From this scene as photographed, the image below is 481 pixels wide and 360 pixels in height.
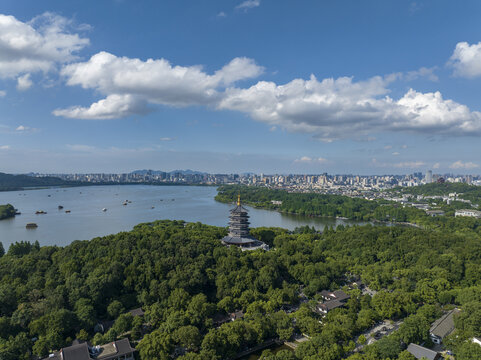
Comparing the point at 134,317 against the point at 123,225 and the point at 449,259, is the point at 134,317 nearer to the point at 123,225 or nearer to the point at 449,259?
the point at 449,259

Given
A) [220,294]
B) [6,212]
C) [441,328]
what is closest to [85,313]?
[220,294]

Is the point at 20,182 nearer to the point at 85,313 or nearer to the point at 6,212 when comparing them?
the point at 6,212

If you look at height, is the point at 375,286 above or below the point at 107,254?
below

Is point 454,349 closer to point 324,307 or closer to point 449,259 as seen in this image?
point 324,307

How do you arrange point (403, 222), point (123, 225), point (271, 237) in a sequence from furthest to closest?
point (403, 222) → point (123, 225) → point (271, 237)

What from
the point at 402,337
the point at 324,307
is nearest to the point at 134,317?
the point at 324,307

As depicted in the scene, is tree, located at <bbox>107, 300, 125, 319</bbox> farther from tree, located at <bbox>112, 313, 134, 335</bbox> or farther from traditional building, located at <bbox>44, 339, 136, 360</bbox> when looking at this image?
traditional building, located at <bbox>44, 339, 136, 360</bbox>

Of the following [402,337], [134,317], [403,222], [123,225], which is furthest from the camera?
[403,222]

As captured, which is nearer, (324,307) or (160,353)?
(160,353)

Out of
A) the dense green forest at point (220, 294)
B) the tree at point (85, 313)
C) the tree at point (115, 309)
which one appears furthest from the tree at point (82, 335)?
the tree at point (115, 309)

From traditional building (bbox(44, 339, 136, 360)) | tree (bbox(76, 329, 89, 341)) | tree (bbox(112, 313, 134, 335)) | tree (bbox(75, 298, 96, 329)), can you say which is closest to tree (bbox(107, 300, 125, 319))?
tree (bbox(75, 298, 96, 329))
